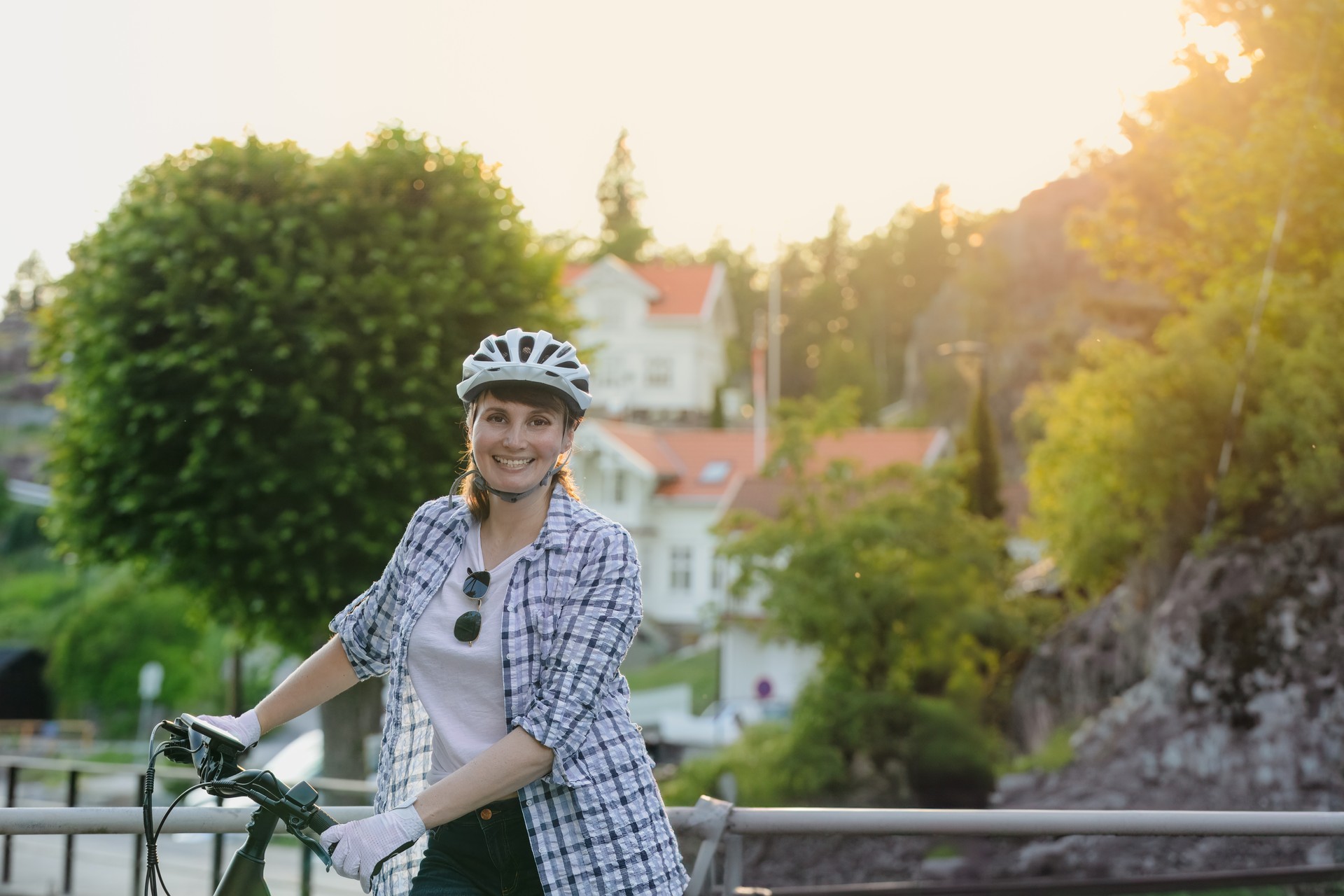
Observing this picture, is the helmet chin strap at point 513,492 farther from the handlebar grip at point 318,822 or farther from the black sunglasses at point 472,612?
the handlebar grip at point 318,822

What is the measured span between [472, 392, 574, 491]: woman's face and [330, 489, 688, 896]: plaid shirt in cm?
8

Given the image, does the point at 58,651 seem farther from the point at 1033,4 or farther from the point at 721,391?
the point at 1033,4

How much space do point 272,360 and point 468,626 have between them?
389 inches

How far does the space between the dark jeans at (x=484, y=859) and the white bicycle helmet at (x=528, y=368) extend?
71 centimetres

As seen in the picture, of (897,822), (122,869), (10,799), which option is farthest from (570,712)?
(122,869)

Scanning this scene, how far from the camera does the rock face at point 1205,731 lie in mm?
11219

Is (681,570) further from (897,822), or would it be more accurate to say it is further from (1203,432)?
(897,822)

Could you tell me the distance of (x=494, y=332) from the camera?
12.8 metres

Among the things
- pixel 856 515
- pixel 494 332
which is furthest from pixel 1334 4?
pixel 856 515

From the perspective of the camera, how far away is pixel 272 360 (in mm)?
11453

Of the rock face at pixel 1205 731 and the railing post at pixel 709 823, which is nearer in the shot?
the railing post at pixel 709 823

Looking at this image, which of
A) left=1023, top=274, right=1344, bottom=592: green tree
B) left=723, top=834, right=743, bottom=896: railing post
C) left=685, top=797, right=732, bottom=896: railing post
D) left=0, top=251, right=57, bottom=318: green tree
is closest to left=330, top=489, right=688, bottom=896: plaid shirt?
left=685, top=797, right=732, bottom=896: railing post

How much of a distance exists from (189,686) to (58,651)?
14.4 feet

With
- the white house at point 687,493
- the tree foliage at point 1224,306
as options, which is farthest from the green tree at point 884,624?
the white house at point 687,493
